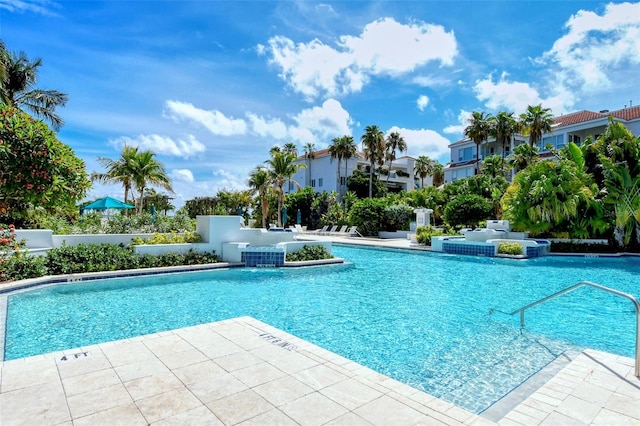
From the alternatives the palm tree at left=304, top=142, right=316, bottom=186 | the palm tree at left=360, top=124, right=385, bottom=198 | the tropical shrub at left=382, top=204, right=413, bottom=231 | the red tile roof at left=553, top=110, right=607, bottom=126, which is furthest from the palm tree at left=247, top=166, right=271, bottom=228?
the red tile roof at left=553, top=110, right=607, bottom=126

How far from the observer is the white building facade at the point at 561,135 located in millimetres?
33578

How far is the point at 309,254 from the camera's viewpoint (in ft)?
49.0

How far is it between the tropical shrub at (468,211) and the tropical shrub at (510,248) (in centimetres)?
763

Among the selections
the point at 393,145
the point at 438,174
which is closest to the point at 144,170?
the point at 393,145

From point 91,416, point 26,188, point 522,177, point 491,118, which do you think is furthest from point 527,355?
point 491,118

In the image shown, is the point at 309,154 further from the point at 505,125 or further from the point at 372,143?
the point at 505,125

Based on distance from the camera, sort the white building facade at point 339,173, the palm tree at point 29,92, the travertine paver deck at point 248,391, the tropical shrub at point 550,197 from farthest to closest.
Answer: the white building facade at point 339,173, the palm tree at point 29,92, the tropical shrub at point 550,197, the travertine paver deck at point 248,391

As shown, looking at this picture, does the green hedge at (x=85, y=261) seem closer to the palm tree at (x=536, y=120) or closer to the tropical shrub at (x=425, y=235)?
the tropical shrub at (x=425, y=235)

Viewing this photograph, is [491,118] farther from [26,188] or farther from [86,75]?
[26,188]

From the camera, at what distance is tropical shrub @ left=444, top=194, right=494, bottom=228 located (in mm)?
25594

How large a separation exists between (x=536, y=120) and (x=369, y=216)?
16534 mm

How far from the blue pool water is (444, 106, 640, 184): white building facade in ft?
72.0

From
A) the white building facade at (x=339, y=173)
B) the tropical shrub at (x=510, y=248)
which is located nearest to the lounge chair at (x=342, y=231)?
the white building facade at (x=339, y=173)

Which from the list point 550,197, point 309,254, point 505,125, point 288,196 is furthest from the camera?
point 288,196
